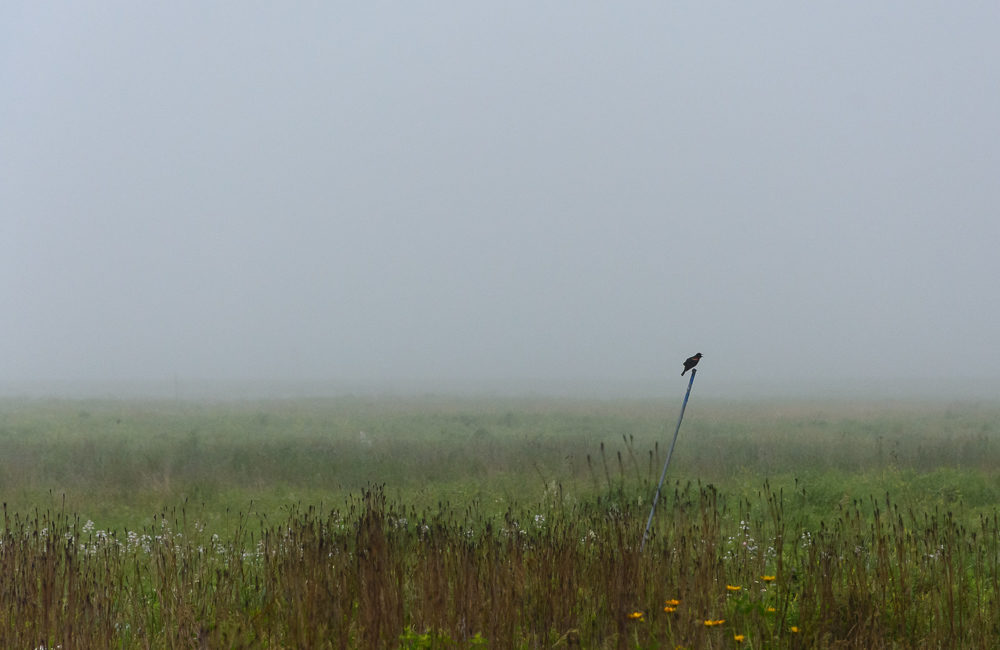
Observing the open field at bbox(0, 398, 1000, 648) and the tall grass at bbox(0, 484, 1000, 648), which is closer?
the tall grass at bbox(0, 484, 1000, 648)

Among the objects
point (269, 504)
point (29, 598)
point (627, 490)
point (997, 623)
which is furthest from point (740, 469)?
point (29, 598)

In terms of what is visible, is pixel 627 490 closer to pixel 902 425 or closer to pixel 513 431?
pixel 513 431

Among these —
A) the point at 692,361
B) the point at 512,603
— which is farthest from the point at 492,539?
the point at 692,361

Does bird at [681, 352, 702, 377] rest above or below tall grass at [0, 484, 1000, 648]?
above

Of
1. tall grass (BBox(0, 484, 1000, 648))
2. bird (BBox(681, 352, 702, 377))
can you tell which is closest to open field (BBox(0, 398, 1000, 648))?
tall grass (BBox(0, 484, 1000, 648))

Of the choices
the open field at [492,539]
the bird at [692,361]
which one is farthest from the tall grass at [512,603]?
the bird at [692,361]

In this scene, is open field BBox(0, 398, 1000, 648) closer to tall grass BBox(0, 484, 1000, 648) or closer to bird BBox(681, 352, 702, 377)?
tall grass BBox(0, 484, 1000, 648)

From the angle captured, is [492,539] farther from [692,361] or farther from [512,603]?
[692,361]

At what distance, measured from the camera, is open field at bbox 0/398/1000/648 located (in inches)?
225

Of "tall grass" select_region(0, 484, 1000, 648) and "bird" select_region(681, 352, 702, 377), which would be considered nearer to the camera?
"tall grass" select_region(0, 484, 1000, 648)

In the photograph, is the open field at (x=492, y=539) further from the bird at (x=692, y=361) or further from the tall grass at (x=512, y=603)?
the bird at (x=692, y=361)

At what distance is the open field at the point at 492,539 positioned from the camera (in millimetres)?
5707

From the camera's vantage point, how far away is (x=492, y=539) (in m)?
8.00

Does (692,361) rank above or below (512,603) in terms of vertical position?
above
